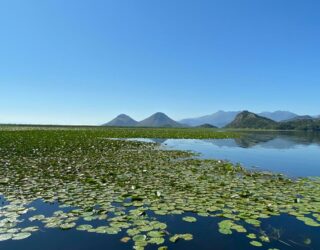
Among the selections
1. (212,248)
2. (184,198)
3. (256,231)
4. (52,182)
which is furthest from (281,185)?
(52,182)

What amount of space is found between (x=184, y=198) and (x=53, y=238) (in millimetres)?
5574

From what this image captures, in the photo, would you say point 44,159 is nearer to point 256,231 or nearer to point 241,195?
point 241,195

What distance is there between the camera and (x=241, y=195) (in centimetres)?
1261

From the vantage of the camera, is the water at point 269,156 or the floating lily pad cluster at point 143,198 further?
the water at point 269,156

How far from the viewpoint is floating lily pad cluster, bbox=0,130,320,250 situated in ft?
28.1

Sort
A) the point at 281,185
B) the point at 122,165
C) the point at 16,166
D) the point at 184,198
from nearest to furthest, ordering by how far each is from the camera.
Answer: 1. the point at 184,198
2. the point at 281,185
3. the point at 16,166
4. the point at 122,165

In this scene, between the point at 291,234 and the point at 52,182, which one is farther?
the point at 52,182

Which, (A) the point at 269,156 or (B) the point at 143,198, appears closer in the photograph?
(B) the point at 143,198

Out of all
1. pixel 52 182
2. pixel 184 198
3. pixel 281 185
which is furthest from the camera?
pixel 281 185

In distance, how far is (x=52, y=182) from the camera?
14242mm

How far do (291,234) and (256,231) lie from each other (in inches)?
42.0

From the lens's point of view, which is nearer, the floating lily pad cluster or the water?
the floating lily pad cluster

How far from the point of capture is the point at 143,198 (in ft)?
38.7

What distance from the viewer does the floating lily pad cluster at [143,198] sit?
8555mm
